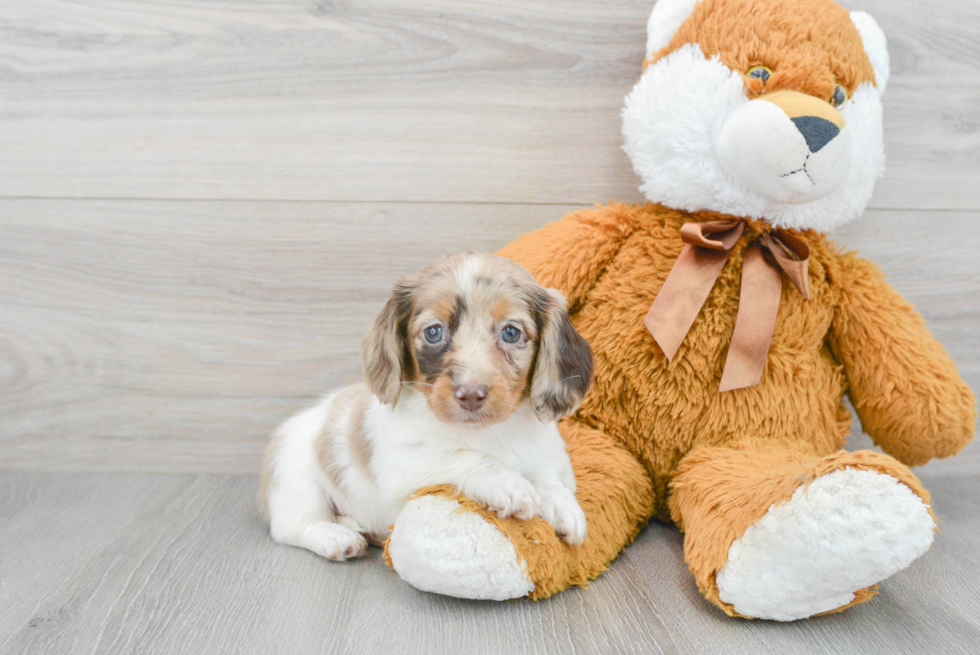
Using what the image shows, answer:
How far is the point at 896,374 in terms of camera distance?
169 cm

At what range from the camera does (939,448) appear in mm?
1695

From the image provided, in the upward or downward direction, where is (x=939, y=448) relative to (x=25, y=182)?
downward

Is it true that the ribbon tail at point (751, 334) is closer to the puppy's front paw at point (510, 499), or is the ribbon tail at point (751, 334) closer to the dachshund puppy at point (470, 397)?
the dachshund puppy at point (470, 397)

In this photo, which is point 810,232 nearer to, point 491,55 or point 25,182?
point 491,55

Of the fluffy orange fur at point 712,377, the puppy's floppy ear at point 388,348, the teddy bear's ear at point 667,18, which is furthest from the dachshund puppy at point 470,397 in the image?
the teddy bear's ear at point 667,18

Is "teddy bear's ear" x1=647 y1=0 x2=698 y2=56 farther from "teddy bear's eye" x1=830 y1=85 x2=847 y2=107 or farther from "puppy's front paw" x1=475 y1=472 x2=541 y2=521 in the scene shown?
"puppy's front paw" x1=475 y1=472 x2=541 y2=521

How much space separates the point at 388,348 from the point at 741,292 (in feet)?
2.71

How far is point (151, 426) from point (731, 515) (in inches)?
66.9

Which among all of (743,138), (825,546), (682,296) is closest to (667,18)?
(743,138)

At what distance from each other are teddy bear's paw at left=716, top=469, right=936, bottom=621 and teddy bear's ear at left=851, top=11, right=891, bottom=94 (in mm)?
1071

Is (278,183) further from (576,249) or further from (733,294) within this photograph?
(733,294)

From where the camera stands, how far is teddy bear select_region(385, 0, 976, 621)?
5.02ft

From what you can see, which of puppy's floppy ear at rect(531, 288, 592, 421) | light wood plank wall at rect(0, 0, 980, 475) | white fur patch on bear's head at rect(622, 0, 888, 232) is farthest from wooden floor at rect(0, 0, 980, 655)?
puppy's floppy ear at rect(531, 288, 592, 421)

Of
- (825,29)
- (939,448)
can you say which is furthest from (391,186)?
(939,448)
